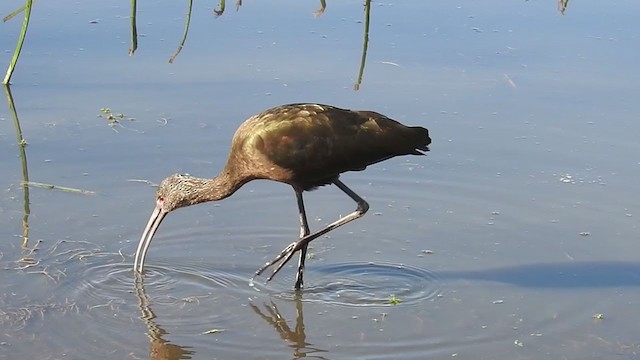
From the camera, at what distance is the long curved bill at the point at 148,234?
21.0ft

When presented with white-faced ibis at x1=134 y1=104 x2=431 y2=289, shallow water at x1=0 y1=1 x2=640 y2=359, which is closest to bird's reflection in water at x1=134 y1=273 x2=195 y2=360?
shallow water at x1=0 y1=1 x2=640 y2=359

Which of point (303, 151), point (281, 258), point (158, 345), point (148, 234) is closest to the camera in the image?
point (158, 345)

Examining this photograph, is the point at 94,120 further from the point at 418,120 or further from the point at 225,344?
the point at 225,344

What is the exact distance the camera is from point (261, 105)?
8531 mm

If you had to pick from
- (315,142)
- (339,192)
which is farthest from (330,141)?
(339,192)

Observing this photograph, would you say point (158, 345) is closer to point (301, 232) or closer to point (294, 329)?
Result: point (294, 329)

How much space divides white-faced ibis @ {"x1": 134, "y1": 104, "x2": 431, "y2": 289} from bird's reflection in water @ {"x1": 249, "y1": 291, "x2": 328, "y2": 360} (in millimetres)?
282

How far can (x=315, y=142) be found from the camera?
20.8 ft

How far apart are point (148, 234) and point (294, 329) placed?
3.66ft

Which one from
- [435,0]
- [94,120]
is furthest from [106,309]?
[435,0]

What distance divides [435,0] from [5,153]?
4.67 meters

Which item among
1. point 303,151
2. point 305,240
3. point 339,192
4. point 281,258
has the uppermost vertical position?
point 303,151

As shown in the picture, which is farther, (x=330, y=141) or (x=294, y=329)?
(x=330, y=141)

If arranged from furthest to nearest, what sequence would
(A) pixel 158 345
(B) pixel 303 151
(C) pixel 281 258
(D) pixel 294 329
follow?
(C) pixel 281 258
(B) pixel 303 151
(D) pixel 294 329
(A) pixel 158 345
